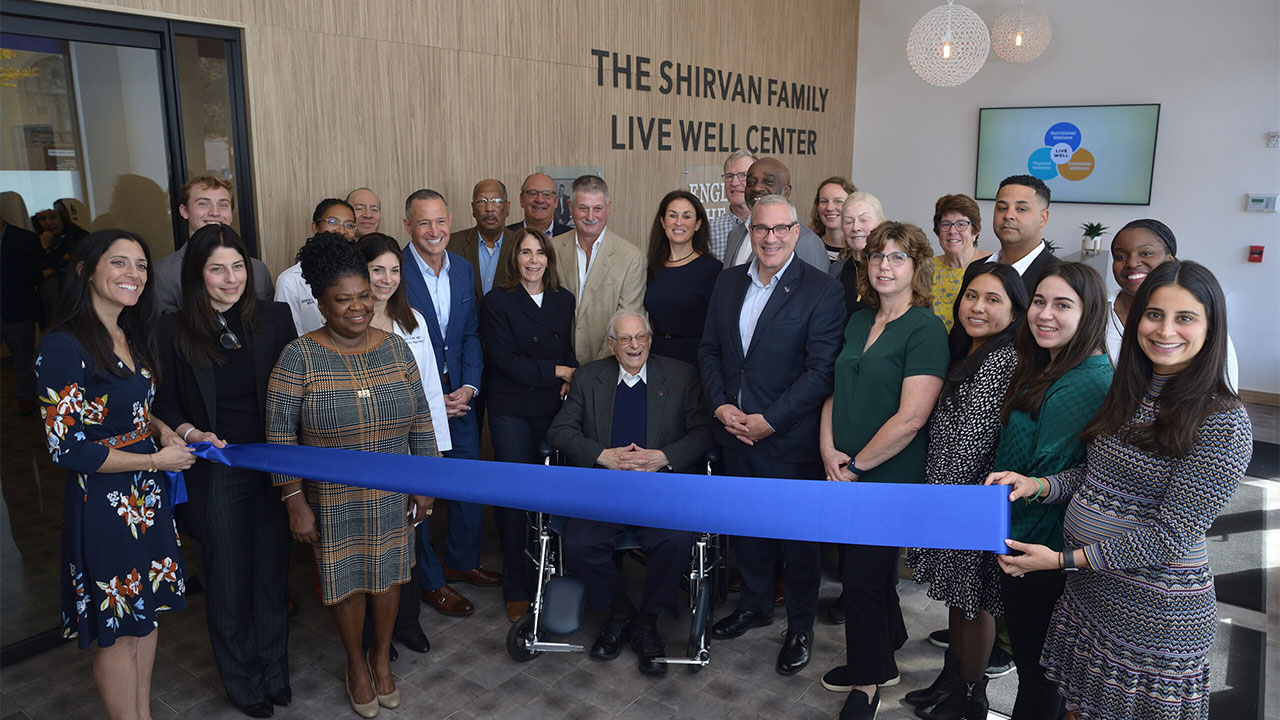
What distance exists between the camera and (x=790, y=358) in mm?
3221

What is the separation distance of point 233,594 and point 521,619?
106 centimetres

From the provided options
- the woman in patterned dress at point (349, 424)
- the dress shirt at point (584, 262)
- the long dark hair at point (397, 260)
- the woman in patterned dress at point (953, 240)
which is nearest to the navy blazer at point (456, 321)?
the long dark hair at point (397, 260)

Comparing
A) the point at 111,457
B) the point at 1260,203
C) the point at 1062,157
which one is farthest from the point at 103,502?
the point at 1260,203

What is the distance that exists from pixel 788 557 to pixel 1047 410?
131 cm

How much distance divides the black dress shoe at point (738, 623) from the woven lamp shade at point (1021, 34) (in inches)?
242

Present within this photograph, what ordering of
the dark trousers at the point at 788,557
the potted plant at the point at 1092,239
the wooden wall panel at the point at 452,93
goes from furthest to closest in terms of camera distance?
1. the potted plant at the point at 1092,239
2. the wooden wall panel at the point at 452,93
3. the dark trousers at the point at 788,557

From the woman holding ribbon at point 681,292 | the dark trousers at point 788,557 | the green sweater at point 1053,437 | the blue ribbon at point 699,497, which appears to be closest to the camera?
the blue ribbon at point 699,497

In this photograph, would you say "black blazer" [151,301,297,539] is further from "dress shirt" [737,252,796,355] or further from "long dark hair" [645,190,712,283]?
"long dark hair" [645,190,712,283]

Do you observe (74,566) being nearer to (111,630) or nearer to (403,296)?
(111,630)

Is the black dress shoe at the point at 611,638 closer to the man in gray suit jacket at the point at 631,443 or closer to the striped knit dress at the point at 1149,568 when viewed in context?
the man in gray suit jacket at the point at 631,443

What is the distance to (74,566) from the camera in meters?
2.44

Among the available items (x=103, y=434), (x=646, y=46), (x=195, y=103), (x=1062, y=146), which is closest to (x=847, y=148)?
(x=1062, y=146)

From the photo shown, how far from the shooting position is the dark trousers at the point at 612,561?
Answer: 10.8ft

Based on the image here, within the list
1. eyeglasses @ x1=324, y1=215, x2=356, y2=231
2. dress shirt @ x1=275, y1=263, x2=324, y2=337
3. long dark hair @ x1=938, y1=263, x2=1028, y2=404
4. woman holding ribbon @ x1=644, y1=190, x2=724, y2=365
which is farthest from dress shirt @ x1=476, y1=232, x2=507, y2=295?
long dark hair @ x1=938, y1=263, x2=1028, y2=404
